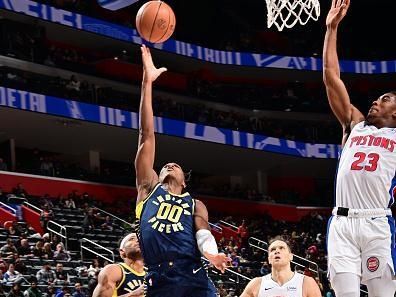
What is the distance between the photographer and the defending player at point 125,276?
22.3ft

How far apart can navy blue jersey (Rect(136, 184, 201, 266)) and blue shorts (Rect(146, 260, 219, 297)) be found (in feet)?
0.15

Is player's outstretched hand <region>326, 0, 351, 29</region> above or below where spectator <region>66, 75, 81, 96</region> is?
below

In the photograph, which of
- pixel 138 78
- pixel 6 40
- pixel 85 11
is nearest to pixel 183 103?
pixel 138 78

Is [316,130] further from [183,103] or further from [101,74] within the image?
[101,74]

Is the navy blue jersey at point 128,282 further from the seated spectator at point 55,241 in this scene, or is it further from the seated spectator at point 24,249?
the seated spectator at point 55,241

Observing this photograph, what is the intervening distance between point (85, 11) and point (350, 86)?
38.1 ft

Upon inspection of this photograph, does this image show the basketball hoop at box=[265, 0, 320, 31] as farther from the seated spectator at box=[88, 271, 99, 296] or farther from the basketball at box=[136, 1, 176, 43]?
the seated spectator at box=[88, 271, 99, 296]

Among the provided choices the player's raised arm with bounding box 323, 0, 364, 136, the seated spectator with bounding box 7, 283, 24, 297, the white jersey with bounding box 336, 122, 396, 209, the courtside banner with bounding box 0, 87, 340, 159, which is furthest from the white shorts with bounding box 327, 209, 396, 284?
the courtside banner with bounding box 0, 87, 340, 159

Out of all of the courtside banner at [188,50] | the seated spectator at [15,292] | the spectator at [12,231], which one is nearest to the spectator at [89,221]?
the spectator at [12,231]

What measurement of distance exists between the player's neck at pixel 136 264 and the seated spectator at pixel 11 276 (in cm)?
675

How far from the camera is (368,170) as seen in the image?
550 cm

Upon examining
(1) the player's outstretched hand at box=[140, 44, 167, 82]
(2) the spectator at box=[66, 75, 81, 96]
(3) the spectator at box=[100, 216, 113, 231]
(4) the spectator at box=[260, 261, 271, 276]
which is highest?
(2) the spectator at box=[66, 75, 81, 96]

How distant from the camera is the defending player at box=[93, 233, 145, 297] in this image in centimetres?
679

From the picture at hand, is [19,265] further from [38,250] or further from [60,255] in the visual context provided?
[60,255]
